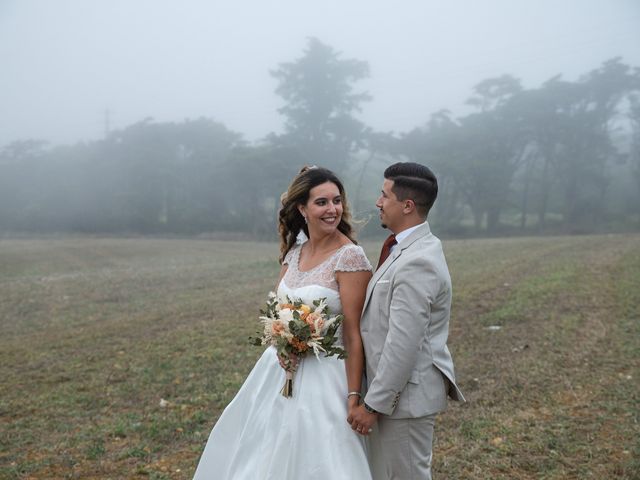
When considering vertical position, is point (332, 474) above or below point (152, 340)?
above

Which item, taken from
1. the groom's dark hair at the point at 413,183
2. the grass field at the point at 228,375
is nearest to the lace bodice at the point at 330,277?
the groom's dark hair at the point at 413,183

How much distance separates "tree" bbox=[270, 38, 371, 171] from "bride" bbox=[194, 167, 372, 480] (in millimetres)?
43179

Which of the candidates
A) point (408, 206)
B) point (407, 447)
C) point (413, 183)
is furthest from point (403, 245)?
point (407, 447)

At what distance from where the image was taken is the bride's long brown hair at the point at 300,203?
3212mm

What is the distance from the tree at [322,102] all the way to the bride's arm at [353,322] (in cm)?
4349

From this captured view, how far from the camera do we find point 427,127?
4738 centimetres

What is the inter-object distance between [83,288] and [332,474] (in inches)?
518

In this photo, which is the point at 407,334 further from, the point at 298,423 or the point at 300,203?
the point at 300,203

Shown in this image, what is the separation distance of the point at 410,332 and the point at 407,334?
0.02 metres

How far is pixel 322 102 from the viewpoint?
49.9 meters

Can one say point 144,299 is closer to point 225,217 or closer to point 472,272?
point 472,272

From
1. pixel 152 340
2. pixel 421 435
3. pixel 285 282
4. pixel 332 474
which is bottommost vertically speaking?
pixel 152 340

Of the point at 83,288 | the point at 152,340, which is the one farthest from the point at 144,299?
the point at 152,340

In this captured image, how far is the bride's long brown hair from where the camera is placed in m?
3.21
